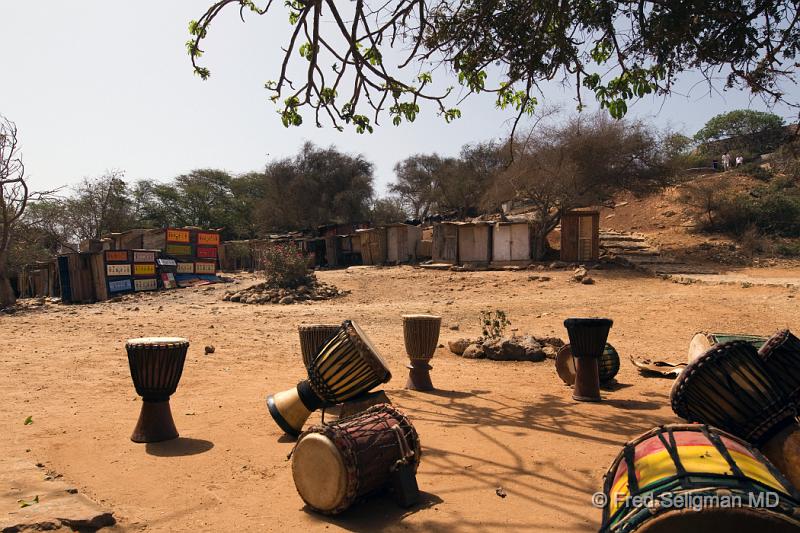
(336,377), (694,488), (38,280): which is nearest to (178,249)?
(38,280)

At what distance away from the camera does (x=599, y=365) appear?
253 inches

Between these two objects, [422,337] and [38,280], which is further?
[38,280]

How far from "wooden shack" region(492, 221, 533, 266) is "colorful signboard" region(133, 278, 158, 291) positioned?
13261 millimetres

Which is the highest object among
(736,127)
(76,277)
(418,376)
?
(736,127)

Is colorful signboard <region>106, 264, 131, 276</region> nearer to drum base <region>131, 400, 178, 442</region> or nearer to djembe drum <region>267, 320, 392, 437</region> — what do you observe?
drum base <region>131, 400, 178, 442</region>

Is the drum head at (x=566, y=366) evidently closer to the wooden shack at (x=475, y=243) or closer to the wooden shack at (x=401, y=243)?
the wooden shack at (x=475, y=243)

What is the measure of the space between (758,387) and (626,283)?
14857 mm

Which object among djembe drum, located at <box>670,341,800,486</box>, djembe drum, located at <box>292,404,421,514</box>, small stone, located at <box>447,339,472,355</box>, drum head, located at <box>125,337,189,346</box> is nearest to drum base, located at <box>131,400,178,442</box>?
drum head, located at <box>125,337,189,346</box>

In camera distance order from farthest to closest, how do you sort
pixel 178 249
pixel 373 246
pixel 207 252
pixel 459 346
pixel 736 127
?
pixel 736 127
pixel 373 246
pixel 207 252
pixel 178 249
pixel 459 346

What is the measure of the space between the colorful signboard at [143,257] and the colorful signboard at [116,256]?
35 cm

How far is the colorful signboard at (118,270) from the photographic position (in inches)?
834

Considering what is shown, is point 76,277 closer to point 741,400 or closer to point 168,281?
point 168,281

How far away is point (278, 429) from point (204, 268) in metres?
22.0

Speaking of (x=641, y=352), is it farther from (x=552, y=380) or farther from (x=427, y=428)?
(x=427, y=428)
